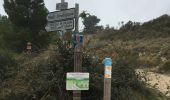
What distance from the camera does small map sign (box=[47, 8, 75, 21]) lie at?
10.9m

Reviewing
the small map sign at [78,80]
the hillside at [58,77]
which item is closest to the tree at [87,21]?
the hillside at [58,77]

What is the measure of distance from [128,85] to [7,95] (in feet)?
12.1

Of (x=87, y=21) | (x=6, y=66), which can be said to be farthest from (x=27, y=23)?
(x=87, y=21)

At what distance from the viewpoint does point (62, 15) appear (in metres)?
11.2

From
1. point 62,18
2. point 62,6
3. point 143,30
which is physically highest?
point 143,30

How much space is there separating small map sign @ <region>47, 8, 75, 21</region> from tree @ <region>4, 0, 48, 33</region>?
2507 centimetres

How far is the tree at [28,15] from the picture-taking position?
36750mm

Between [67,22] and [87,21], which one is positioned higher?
[87,21]

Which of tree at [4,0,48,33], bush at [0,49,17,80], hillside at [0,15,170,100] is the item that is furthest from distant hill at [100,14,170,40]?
hillside at [0,15,170,100]

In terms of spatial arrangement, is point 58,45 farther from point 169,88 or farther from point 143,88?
point 169,88

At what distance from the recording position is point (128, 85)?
14328mm

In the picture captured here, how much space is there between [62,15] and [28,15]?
86.7ft

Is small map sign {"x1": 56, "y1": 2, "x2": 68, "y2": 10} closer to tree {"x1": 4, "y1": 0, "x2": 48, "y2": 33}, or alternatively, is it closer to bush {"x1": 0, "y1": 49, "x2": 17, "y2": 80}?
bush {"x1": 0, "y1": 49, "x2": 17, "y2": 80}

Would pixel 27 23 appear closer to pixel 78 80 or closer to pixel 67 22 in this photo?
pixel 67 22
